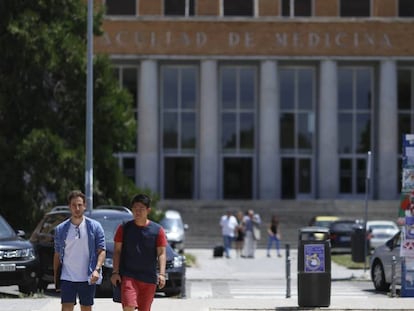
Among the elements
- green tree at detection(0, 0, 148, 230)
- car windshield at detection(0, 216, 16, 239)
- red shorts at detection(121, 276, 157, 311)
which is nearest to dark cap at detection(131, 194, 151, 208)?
red shorts at detection(121, 276, 157, 311)

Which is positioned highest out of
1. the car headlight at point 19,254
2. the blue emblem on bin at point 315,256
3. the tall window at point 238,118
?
the tall window at point 238,118

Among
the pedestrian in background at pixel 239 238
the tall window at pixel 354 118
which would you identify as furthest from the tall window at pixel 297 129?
the pedestrian in background at pixel 239 238

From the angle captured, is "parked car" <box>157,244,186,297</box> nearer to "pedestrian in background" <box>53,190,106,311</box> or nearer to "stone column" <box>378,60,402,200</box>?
"pedestrian in background" <box>53,190,106,311</box>

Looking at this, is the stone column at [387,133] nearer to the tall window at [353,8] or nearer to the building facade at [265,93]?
the building facade at [265,93]

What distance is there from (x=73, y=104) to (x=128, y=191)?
2919 mm

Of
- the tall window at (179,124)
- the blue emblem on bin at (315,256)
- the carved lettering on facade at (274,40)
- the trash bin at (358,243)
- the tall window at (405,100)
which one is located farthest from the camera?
the tall window at (405,100)

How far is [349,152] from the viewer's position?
181 ft

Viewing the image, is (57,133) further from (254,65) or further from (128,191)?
(254,65)

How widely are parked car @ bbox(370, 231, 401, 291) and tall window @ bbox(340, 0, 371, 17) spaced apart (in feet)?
113

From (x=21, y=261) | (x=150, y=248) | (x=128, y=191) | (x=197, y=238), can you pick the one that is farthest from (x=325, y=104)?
(x=150, y=248)

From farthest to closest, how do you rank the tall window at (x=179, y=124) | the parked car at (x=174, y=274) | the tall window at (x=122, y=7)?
1. the tall window at (x=179, y=124)
2. the tall window at (x=122, y=7)
3. the parked car at (x=174, y=274)

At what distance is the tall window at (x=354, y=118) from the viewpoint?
55.1 metres

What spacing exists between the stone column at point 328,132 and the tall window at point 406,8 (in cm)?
517

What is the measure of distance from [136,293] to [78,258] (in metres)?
0.72
